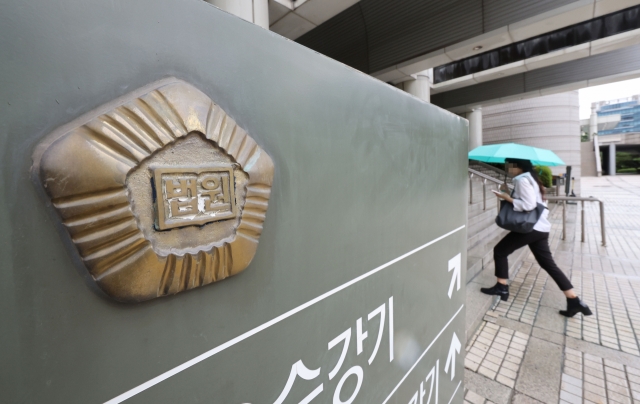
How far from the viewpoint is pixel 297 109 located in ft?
2.24

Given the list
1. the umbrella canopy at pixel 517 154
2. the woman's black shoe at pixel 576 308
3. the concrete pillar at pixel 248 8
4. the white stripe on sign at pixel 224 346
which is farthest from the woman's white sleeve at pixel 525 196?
the concrete pillar at pixel 248 8

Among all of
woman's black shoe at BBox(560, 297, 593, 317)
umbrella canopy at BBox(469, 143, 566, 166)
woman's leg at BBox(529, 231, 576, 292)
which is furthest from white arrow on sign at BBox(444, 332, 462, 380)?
umbrella canopy at BBox(469, 143, 566, 166)

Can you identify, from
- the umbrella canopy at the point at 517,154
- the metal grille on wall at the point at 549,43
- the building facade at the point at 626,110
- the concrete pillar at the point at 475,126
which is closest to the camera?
the umbrella canopy at the point at 517,154

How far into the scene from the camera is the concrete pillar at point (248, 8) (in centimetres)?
452

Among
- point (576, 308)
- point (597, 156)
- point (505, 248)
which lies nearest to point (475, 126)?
point (505, 248)

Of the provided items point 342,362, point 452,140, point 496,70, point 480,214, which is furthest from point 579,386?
point 496,70

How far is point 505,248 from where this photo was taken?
3.52 meters

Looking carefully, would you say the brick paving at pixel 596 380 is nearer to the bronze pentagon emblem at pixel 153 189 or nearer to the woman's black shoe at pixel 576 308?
the woman's black shoe at pixel 576 308

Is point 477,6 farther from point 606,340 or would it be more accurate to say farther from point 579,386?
point 579,386

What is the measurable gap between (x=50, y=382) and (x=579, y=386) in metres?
3.26

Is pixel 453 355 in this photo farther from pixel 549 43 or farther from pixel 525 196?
pixel 549 43

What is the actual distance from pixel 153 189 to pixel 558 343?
147 inches

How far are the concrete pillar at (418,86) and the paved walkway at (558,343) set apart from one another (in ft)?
20.4

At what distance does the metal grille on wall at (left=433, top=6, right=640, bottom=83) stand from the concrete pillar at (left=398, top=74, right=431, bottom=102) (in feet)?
4.97
